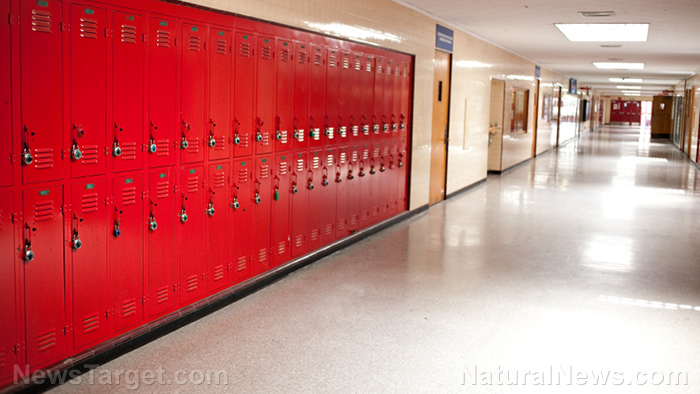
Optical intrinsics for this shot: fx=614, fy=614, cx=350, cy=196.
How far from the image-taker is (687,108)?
20.1 metres

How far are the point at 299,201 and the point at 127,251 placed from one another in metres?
2.11

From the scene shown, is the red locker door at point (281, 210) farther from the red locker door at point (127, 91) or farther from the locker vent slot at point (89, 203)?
the locker vent slot at point (89, 203)

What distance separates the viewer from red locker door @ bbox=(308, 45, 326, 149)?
5590mm

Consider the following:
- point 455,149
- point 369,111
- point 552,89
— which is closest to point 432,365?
point 369,111

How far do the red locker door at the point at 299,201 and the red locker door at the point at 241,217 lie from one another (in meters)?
0.67

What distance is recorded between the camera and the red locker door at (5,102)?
2822 millimetres

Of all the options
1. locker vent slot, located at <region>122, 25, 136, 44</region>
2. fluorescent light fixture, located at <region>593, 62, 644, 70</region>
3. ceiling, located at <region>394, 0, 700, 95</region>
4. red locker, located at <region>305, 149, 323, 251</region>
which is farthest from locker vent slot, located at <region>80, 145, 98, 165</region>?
fluorescent light fixture, located at <region>593, 62, 644, 70</region>

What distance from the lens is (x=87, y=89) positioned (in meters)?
3.29

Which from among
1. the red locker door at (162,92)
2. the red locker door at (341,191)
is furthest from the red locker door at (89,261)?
the red locker door at (341,191)

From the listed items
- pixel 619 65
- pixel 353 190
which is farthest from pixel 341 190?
pixel 619 65

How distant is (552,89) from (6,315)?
19.4 metres

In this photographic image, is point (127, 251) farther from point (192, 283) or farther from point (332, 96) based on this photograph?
point (332, 96)

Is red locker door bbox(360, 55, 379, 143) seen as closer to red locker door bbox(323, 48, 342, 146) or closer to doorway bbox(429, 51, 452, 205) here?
red locker door bbox(323, 48, 342, 146)

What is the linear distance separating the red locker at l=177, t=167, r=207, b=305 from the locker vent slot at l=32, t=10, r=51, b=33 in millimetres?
1259
